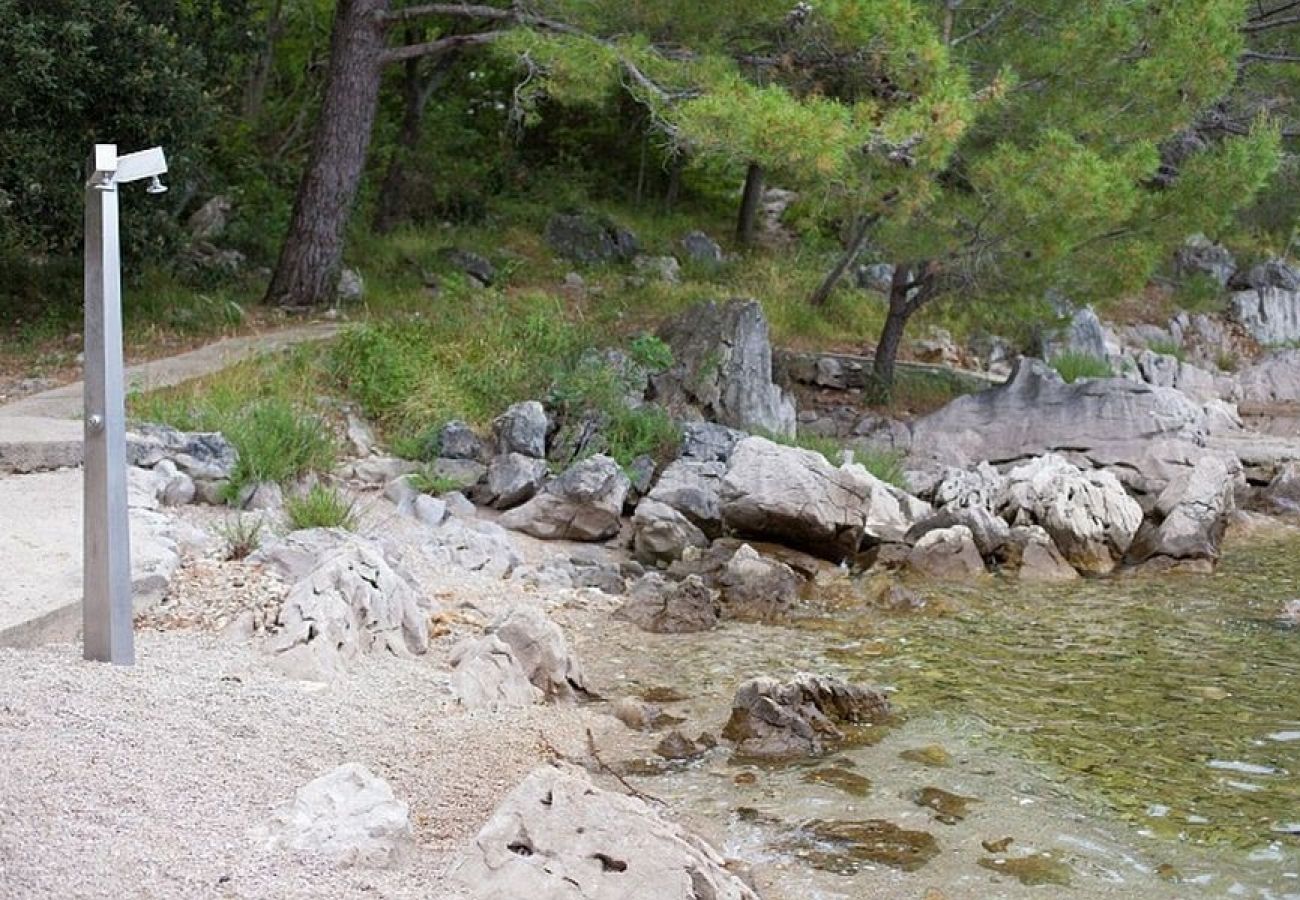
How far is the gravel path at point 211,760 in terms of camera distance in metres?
3.60

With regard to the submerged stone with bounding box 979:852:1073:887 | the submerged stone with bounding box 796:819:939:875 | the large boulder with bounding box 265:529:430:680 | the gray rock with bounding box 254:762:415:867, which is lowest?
the submerged stone with bounding box 796:819:939:875

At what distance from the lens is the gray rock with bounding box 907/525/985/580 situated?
10.2 metres

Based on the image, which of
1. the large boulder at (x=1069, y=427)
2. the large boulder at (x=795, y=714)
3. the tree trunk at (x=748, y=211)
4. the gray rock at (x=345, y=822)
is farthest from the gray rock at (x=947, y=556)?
the tree trunk at (x=748, y=211)

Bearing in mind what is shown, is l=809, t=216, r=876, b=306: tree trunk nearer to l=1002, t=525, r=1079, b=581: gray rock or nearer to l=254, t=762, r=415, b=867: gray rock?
l=1002, t=525, r=1079, b=581: gray rock

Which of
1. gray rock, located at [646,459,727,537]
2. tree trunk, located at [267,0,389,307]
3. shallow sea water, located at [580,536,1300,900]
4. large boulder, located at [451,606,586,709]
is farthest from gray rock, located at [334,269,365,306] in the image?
large boulder, located at [451,606,586,709]

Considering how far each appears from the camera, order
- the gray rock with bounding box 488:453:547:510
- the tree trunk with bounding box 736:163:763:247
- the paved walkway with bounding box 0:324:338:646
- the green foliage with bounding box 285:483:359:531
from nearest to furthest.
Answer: the paved walkway with bounding box 0:324:338:646, the green foliage with bounding box 285:483:359:531, the gray rock with bounding box 488:453:547:510, the tree trunk with bounding box 736:163:763:247

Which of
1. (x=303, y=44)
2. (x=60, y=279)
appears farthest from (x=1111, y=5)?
(x=303, y=44)

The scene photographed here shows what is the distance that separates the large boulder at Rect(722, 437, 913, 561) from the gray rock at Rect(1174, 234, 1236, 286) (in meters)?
15.1

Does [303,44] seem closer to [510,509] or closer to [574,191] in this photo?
[574,191]

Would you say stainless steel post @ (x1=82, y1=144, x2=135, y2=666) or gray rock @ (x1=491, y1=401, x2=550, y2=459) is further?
gray rock @ (x1=491, y1=401, x2=550, y2=459)

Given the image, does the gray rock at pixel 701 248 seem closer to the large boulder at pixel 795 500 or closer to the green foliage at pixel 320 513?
the large boulder at pixel 795 500

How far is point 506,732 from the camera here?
5539 millimetres

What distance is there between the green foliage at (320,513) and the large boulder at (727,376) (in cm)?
521

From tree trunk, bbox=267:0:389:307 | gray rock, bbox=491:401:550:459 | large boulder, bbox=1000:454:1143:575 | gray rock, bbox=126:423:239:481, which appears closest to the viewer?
gray rock, bbox=126:423:239:481
